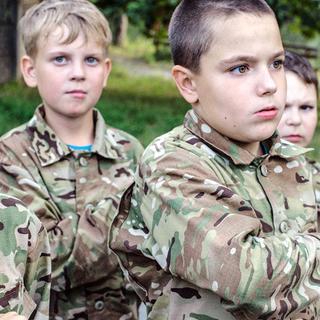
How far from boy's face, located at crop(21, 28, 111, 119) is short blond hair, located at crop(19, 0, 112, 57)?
29 millimetres

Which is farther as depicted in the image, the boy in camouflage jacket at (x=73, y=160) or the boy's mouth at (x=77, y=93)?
the boy's mouth at (x=77, y=93)

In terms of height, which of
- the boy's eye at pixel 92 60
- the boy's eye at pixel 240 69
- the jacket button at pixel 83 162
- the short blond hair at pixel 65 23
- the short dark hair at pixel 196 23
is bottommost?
the jacket button at pixel 83 162

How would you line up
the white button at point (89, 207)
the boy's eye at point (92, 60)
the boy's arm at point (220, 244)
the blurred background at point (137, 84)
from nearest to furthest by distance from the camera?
1. the boy's arm at point (220, 244)
2. the white button at point (89, 207)
3. the boy's eye at point (92, 60)
4. the blurred background at point (137, 84)

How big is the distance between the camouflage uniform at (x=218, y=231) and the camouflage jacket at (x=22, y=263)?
0.27 meters

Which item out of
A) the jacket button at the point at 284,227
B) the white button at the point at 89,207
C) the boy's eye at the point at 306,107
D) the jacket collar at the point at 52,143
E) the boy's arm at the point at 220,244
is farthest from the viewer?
the boy's eye at the point at 306,107

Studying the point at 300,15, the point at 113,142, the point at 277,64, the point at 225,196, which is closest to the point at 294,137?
the point at 113,142

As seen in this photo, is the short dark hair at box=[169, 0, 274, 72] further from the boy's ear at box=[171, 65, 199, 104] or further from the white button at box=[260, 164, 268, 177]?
the white button at box=[260, 164, 268, 177]

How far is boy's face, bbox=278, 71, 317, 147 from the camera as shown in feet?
13.3

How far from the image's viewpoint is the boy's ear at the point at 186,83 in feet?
8.79

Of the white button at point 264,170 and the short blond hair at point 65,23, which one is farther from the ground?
the short blond hair at point 65,23

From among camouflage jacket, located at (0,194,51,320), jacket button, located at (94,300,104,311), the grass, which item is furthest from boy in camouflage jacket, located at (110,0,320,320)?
the grass

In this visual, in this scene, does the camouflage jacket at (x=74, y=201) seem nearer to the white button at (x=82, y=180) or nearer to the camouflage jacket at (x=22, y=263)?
the white button at (x=82, y=180)

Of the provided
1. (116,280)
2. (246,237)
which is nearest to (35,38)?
(116,280)

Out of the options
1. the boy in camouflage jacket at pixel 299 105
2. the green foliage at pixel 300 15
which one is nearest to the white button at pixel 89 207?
the boy in camouflage jacket at pixel 299 105
